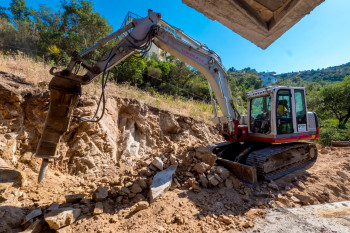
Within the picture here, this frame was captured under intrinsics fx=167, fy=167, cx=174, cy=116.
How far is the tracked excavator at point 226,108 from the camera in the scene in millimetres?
2648

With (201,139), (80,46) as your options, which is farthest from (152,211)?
(80,46)

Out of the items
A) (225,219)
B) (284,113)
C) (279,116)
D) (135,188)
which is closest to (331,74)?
(284,113)

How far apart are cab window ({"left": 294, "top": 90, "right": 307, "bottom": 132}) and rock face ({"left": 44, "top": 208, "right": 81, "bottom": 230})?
5.80 metres

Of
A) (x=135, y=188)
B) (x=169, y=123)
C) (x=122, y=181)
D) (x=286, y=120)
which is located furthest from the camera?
(x=169, y=123)

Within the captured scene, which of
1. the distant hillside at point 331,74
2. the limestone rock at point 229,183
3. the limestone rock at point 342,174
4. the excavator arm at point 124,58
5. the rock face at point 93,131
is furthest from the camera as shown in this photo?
the distant hillside at point 331,74

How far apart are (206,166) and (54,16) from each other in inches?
708

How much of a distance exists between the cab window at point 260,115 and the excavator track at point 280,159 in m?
0.61

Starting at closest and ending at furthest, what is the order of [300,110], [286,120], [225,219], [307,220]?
1. [225,219]
2. [307,220]
3. [286,120]
4. [300,110]

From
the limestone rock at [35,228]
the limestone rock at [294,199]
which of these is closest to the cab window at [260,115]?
the limestone rock at [294,199]

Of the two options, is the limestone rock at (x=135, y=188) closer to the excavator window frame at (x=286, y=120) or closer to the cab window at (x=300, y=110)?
the excavator window frame at (x=286, y=120)

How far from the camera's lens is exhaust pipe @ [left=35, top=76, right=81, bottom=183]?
2570 mm

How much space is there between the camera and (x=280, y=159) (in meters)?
4.80

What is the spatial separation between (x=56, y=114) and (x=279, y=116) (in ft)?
17.0

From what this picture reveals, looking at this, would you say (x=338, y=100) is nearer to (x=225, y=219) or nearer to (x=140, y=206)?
(x=225, y=219)
